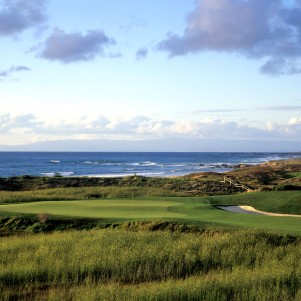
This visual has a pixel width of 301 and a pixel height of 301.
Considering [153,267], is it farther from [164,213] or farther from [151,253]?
[164,213]

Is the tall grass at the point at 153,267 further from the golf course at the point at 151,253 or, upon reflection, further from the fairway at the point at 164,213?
the fairway at the point at 164,213

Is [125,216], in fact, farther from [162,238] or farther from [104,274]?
[104,274]

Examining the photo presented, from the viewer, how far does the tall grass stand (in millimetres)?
11156

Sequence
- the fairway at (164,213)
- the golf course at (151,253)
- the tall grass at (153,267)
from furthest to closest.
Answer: the fairway at (164,213), the golf course at (151,253), the tall grass at (153,267)

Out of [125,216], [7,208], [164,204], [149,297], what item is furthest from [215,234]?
[7,208]

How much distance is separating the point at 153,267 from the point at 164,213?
968 cm

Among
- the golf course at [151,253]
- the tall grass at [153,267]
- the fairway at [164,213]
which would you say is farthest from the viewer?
the fairway at [164,213]

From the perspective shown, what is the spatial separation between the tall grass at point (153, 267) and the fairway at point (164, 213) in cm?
205

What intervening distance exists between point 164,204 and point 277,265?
1388cm

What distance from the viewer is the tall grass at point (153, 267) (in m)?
11.2

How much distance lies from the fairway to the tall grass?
2.05m

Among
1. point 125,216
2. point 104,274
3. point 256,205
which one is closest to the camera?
point 104,274

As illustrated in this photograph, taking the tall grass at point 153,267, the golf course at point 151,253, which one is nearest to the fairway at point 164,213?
the golf course at point 151,253

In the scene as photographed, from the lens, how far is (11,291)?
11773 mm
